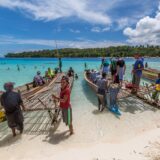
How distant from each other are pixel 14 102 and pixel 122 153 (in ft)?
11.4

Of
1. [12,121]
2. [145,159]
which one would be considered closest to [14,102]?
[12,121]

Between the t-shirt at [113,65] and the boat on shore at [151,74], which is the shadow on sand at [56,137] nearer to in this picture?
the t-shirt at [113,65]

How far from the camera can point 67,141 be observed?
627 cm

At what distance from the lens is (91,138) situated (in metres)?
6.52

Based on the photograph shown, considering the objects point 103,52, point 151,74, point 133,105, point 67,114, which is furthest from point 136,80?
point 103,52

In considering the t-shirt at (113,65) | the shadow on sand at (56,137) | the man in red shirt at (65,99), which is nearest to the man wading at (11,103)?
the shadow on sand at (56,137)

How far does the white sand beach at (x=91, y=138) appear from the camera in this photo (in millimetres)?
5406

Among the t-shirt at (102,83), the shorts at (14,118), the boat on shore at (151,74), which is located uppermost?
the t-shirt at (102,83)

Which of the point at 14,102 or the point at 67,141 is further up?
the point at 14,102

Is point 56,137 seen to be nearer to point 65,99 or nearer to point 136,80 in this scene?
Result: point 65,99

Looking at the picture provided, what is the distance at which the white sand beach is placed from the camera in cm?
541

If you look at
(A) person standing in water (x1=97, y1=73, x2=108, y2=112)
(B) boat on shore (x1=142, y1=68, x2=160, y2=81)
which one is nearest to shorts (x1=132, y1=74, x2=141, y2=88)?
(A) person standing in water (x1=97, y1=73, x2=108, y2=112)

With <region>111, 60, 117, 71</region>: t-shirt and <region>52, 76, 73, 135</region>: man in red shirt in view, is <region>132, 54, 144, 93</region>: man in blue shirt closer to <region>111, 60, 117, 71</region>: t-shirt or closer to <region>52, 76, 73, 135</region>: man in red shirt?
<region>111, 60, 117, 71</region>: t-shirt

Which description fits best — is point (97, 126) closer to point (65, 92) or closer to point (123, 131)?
point (123, 131)
